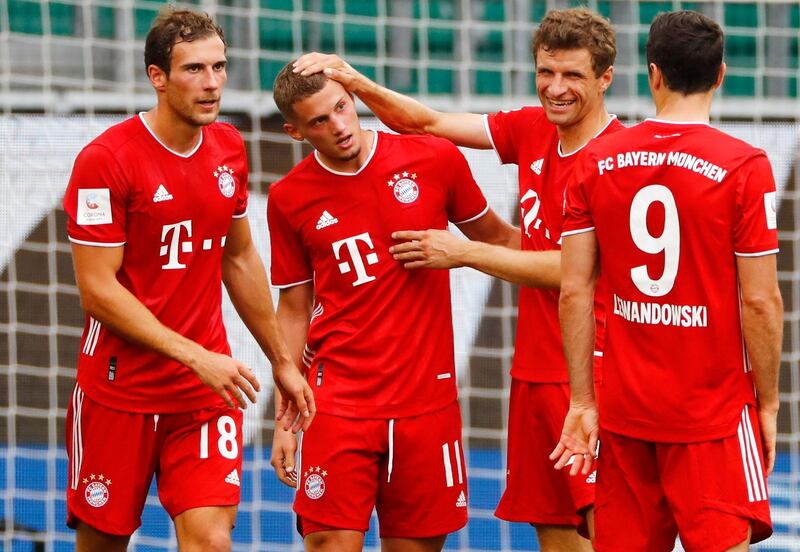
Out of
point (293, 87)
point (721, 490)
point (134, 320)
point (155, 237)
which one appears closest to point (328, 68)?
point (293, 87)

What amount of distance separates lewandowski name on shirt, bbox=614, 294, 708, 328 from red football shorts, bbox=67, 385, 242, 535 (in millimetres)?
1507

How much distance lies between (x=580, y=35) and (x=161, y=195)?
4.78 ft

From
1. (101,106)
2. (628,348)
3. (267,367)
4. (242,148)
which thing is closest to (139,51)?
(101,106)

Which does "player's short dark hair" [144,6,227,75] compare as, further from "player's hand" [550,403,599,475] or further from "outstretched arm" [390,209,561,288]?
"player's hand" [550,403,599,475]

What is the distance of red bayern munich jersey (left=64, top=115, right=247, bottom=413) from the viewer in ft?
13.8

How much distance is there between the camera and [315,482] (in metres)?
4.39

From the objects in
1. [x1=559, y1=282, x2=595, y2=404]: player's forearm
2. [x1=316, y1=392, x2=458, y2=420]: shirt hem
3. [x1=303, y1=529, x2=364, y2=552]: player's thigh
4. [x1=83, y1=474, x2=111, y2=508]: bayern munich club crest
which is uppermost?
[x1=559, y1=282, x2=595, y2=404]: player's forearm

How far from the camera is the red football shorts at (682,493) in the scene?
140 inches

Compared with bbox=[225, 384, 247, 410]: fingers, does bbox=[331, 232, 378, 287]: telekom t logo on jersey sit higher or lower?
higher

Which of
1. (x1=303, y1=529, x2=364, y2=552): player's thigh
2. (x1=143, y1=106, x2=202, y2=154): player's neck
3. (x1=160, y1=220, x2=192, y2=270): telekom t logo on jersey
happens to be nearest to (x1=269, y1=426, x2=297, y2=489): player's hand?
(x1=303, y1=529, x2=364, y2=552): player's thigh

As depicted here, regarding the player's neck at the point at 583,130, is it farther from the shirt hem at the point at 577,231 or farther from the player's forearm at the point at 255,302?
the player's forearm at the point at 255,302

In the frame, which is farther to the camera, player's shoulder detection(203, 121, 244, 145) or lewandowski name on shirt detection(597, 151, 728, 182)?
player's shoulder detection(203, 121, 244, 145)

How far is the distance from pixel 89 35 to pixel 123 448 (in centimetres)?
367

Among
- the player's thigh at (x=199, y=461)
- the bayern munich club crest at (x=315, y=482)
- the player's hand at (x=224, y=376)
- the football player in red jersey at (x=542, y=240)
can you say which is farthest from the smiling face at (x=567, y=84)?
the player's thigh at (x=199, y=461)
